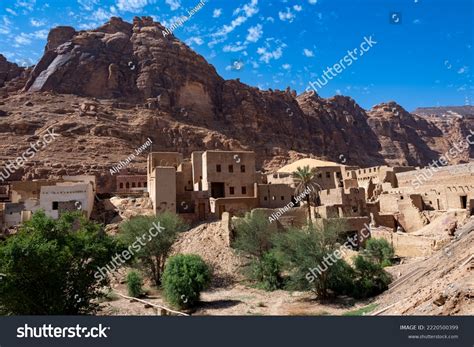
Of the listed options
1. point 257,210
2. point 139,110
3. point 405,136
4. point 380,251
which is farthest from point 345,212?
point 405,136

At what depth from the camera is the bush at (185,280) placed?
19.5m

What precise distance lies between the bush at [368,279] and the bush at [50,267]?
36.6 ft

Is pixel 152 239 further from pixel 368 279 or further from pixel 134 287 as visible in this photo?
pixel 368 279

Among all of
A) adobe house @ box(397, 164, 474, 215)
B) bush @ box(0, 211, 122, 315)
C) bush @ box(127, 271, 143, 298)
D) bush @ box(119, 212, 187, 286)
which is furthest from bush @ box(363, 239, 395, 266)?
bush @ box(0, 211, 122, 315)

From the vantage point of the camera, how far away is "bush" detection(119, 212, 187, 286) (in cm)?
2327

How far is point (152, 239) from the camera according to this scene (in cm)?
2336

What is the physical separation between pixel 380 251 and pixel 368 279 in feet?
10.3

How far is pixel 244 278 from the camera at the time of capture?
23500mm

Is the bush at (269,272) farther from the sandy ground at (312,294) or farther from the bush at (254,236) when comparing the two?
the bush at (254,236)

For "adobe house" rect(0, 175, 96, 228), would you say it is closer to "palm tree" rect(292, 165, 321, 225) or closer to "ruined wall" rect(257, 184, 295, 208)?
"ruined wall" rect(257, 184, 295, 208)

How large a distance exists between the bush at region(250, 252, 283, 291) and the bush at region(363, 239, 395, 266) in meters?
4.68

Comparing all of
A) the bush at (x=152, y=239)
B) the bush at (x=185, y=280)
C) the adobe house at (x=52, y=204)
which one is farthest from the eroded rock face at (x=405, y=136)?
the bush at (x=185, y=280)

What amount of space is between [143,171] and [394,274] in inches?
1757
